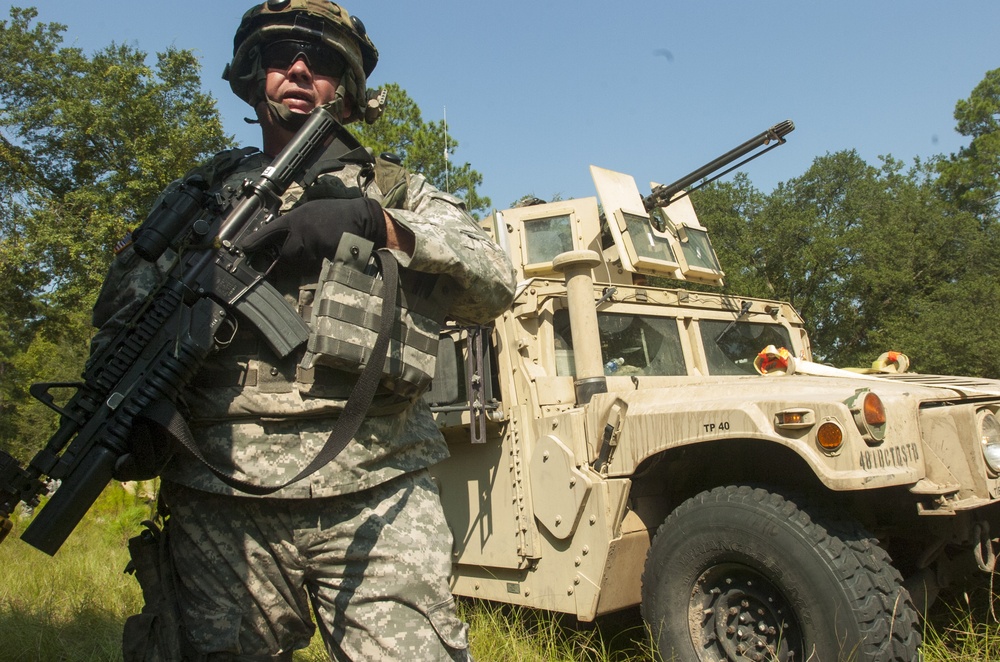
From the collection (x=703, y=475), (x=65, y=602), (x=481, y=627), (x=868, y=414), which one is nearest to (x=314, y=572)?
(x=868, y=414)

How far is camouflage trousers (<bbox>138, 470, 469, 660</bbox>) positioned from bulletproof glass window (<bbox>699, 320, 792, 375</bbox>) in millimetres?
2820

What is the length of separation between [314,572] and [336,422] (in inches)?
12.0

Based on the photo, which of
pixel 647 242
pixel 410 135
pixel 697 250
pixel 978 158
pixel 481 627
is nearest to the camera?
pixel 481 627

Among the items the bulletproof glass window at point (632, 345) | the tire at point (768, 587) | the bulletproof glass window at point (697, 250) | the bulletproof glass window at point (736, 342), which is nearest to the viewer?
the tire at point (768, 587)

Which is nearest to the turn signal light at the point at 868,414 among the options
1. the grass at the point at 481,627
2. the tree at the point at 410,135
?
the grass at the point at 481,627

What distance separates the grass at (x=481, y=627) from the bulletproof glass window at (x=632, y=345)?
3.69 ft

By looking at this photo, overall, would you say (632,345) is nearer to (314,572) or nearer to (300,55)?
(300,55)

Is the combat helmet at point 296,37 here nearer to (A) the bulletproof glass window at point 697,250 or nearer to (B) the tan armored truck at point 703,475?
(B) the tan armored truck at point 703,475

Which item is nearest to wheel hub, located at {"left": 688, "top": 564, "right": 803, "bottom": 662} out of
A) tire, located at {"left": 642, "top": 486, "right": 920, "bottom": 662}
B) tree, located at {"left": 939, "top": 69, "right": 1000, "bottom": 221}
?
tire, located at {"left": 642, "top": 486, "right": 920, "bottom": 662}

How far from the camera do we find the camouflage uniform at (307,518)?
5.08 feet

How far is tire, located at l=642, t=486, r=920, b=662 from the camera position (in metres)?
2.36

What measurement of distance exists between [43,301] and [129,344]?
1232 cm

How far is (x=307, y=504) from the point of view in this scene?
5.27 ft

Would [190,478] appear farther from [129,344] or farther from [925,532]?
[925,532]
